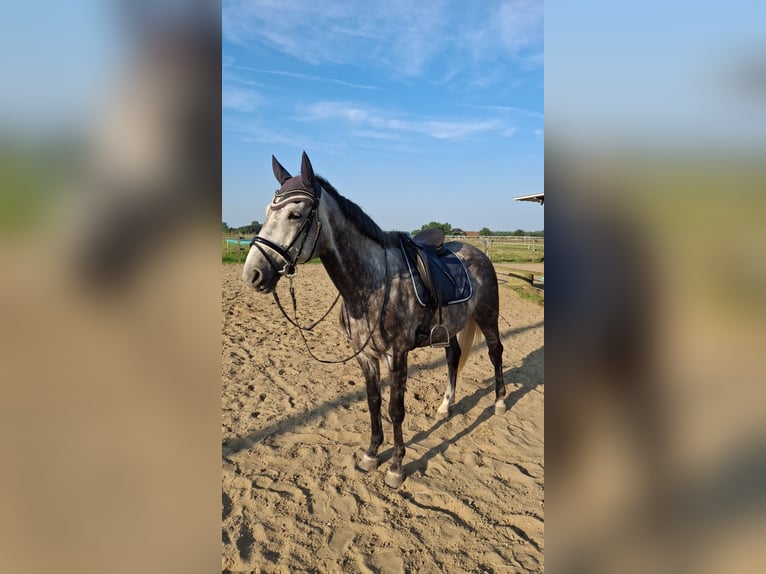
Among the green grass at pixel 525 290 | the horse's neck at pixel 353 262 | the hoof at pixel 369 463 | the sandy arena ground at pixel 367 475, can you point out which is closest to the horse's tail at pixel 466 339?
the sandy arena ground at pixel 367 475

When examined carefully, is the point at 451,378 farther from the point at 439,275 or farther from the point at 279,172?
the point at 279,172

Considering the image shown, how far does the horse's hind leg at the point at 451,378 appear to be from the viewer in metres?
4.45

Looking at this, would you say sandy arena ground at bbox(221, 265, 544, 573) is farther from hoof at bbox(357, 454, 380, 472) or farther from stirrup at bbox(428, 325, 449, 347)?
stirrup at bbox(428, 325, 449, 347)

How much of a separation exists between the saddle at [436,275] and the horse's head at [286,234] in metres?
1.04

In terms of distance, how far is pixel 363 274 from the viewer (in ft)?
9.72

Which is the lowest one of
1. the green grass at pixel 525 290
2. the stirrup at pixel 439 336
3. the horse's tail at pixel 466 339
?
the horse's tail at pixel 466 339

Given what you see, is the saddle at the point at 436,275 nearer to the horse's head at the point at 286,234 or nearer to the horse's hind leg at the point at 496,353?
the horse's hind leg at the point at 496,353

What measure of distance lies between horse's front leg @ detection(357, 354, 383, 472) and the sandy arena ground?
0.11 m

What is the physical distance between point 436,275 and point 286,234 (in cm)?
162

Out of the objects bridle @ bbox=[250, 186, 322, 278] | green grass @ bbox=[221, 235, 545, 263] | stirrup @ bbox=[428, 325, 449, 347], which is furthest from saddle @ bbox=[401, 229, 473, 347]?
green grass @ bbox=[221, 235, 545, 263]
